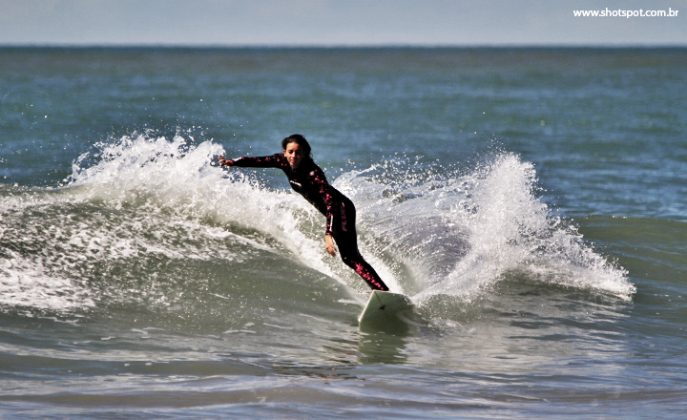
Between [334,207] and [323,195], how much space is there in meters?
0.16

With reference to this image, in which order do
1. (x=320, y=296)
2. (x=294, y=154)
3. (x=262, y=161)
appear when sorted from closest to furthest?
(x=294, y=154) < (x=262, y=161) < (x=320, y=296)

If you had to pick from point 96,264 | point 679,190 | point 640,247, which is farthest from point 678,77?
point 96,264

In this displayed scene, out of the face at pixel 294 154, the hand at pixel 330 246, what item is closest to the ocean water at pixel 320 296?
the hand at pixel 330 246

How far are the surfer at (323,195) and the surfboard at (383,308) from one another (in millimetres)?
237

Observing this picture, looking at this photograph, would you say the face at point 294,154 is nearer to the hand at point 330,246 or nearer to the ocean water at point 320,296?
the hand at point 330,246

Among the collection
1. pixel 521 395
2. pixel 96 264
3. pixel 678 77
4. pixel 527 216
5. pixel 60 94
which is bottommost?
pixel 521 395

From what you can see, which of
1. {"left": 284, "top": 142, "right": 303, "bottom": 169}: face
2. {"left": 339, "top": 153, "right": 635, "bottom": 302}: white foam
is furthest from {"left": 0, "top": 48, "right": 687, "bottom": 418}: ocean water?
{"left": 284, "top": 142, "right": 303, "bottom": 169}: face

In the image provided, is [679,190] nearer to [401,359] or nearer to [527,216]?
[527,216]

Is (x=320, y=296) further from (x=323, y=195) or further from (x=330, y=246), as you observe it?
(x=330, y=246)

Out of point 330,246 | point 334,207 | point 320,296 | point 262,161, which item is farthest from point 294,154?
point 320,296

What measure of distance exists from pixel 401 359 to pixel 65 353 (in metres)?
2.53

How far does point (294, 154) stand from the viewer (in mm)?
9359

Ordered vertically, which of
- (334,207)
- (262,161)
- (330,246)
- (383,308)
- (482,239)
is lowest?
(383,308)

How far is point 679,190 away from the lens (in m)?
19.0
